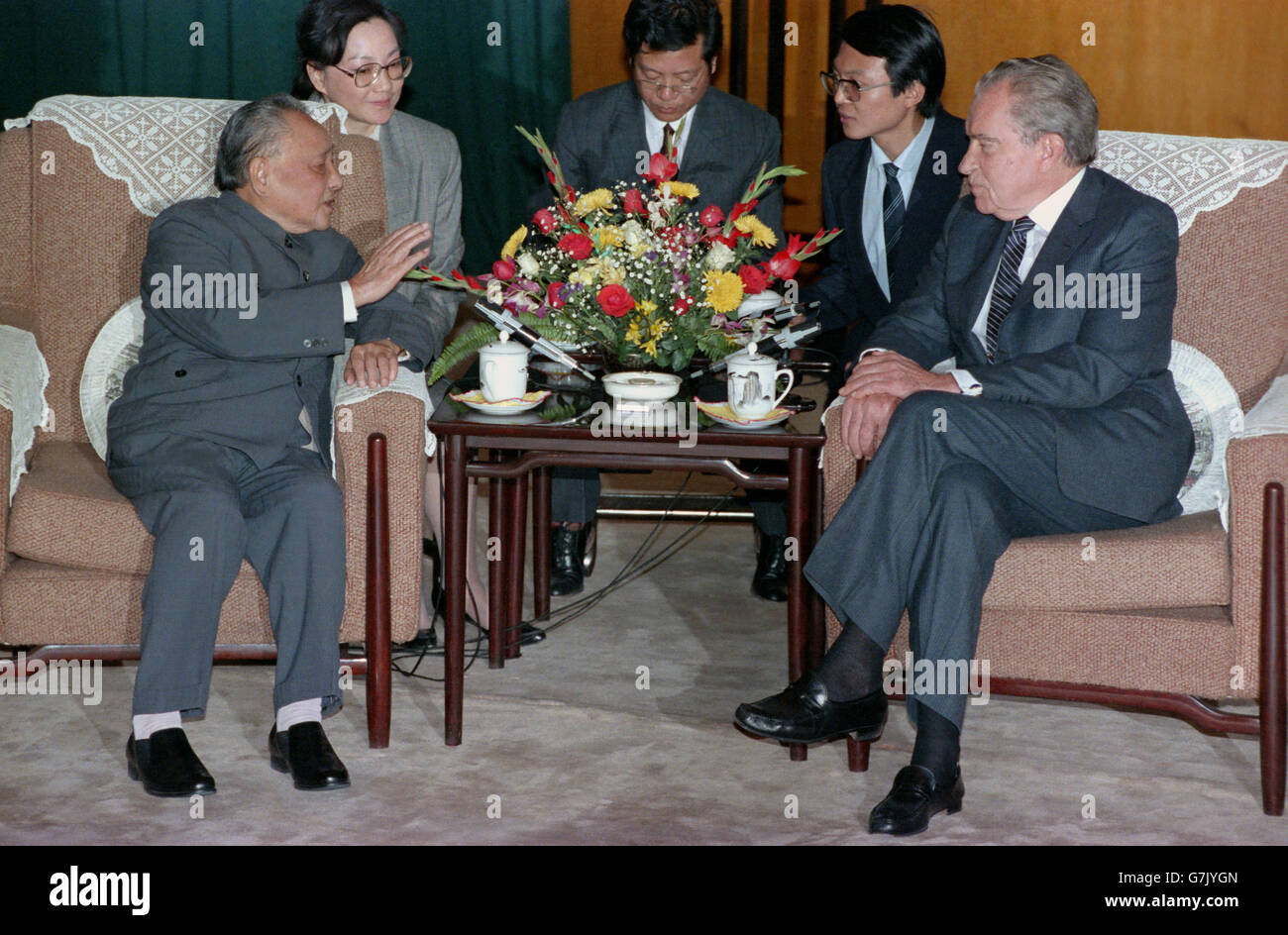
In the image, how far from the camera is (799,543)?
2.53m

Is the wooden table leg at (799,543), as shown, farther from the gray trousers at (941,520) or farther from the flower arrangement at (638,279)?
the flower arrangement at (638,279)

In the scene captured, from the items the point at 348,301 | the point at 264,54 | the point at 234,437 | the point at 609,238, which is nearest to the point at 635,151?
the point at 609,238

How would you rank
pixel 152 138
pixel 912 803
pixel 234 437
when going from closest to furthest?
pixel 912 803, pixel 234 437, pixel 152 138

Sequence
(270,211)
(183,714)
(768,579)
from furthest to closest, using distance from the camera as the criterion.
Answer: (768,579) < (270,211) < (183,714)

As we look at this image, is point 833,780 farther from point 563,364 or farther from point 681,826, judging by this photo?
point 563,364

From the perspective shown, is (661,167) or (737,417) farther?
(661,167)

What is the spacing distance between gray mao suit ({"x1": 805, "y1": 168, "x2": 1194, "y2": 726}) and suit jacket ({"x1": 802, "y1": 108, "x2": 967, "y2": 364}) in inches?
28.2

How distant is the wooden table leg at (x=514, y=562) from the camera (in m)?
3.03

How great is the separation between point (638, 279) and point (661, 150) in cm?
103

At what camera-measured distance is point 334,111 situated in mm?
3062

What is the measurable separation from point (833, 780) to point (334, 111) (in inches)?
65.1

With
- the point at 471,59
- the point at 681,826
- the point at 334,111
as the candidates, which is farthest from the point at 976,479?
the point at 471,59

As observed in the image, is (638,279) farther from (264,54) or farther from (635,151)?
(264,54)

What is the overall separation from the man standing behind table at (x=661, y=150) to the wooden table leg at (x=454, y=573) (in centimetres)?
87
